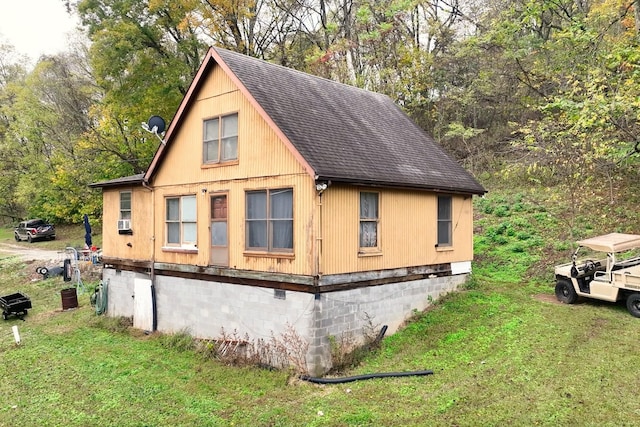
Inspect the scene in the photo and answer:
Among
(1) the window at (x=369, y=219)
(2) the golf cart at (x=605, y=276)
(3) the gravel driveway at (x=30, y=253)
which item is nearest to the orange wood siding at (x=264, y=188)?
(1) the window at (x=369, y=219)

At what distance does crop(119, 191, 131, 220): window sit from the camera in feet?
56.0

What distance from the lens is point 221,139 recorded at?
13.5m

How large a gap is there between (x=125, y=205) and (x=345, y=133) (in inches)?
355

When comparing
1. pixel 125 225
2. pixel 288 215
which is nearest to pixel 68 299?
pixel 125 225

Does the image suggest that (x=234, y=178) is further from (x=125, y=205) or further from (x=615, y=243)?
(x=615, y=243)

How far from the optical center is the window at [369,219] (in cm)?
1211

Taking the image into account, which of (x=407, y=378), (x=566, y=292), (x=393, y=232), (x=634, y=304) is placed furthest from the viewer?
(x=566, y=292)

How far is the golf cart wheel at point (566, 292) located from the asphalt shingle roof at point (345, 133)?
3687 mm

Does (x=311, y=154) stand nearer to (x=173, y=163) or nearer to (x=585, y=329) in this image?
(x=173, y=163)

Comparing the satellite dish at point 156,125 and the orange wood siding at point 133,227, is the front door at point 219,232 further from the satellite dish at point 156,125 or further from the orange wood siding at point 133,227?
the satellite dish at point 156,125

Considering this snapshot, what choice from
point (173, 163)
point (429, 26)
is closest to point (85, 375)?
point (173, 163)

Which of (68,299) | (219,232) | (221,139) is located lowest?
(68,299)

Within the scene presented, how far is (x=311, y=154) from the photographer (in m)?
11.1

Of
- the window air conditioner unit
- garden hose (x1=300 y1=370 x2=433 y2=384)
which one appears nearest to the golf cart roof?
garden hose (x1=300 y1=370 x2=433 y2=384)
